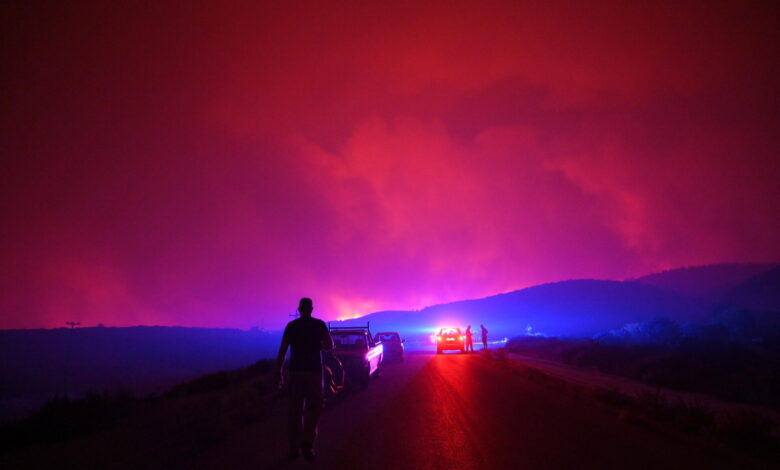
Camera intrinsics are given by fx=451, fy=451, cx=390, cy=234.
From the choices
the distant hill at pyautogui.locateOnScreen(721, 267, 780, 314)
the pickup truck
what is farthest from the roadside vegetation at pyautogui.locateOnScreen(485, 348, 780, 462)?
the distant hill at pyautogui.locateOnScreen(721, 267, 780, 314)

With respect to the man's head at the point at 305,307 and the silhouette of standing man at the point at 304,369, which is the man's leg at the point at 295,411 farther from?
the man's head at the point at 305,307

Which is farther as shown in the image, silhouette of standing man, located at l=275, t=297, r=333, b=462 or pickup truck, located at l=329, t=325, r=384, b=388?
pickup truck, located at l=329, t=325, r=384, b=388

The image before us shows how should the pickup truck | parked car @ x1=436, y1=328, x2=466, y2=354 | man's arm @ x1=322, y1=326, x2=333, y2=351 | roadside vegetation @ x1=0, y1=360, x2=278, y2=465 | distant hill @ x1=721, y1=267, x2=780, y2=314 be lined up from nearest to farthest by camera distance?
man's arm @ x1=322, y1=326, x2=333, y2=351 < roadside vegetation @ x1=0, y1=360, x2=278, y2=465 < the pickup truck < parked car @ x1=436, y1=328, x2=466, y2=354 < distant hill @ x1=721, y1=267, x2=780, y2=314

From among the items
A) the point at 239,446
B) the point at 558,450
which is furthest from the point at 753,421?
the point at 239,446

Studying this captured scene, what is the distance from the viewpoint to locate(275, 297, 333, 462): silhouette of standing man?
7.06 metres

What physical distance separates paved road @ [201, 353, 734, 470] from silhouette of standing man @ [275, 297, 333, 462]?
0.50m

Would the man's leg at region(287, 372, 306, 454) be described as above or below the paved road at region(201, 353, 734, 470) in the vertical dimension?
above

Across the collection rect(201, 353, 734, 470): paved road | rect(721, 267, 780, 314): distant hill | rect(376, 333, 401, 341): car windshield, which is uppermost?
rect(721, 267, 780, 314): distant hill

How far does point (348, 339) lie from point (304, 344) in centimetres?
1010

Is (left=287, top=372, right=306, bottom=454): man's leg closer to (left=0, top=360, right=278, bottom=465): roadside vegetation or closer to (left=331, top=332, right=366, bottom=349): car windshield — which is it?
(left=0, top=360, right=278, bottom=465): roadside vegetation

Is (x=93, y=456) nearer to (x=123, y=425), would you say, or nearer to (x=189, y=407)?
(x=123, y=425)

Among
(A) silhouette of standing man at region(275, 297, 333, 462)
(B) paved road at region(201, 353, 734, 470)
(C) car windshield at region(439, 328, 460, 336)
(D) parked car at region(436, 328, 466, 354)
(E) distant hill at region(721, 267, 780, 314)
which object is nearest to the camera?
(B) paved road at region(201, 353, 734, 470)

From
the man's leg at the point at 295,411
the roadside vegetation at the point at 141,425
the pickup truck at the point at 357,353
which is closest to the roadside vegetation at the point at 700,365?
the pickup truck at the point at 357,353

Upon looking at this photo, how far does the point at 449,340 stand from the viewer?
36312mm
